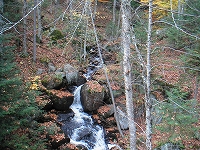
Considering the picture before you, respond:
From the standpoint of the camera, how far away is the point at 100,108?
1341cm

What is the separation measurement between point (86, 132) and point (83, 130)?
24 centimetres

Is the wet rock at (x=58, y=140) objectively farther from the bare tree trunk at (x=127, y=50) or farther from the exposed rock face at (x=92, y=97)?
the bare tree trunk at (x=127, y=50)

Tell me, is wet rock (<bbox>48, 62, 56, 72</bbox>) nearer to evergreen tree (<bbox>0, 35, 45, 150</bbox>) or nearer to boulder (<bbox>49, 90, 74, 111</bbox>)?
boulder (<bbox>49, 90, 74, 111</bbox>)

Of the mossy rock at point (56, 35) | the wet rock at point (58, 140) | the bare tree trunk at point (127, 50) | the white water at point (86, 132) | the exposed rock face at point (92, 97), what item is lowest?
the white water at point (86, 132)

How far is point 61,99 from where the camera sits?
12789mm

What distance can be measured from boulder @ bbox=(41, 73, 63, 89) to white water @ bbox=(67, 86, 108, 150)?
6.07ft

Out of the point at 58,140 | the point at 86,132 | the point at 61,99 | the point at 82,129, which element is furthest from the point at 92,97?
the point at 58,140

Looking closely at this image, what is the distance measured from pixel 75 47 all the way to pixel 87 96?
7162 millimetres

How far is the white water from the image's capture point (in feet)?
36.4

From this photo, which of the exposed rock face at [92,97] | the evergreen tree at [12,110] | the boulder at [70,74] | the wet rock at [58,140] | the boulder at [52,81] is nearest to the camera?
the evergreen tree at [12,110]

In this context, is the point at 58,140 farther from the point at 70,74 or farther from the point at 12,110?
the point at 70,74

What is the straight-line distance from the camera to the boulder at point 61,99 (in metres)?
12.6

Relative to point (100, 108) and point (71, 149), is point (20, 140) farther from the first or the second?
point (100, 108)

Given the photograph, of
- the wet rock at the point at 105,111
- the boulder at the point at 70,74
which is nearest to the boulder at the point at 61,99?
the boulder at the point at 70,74
